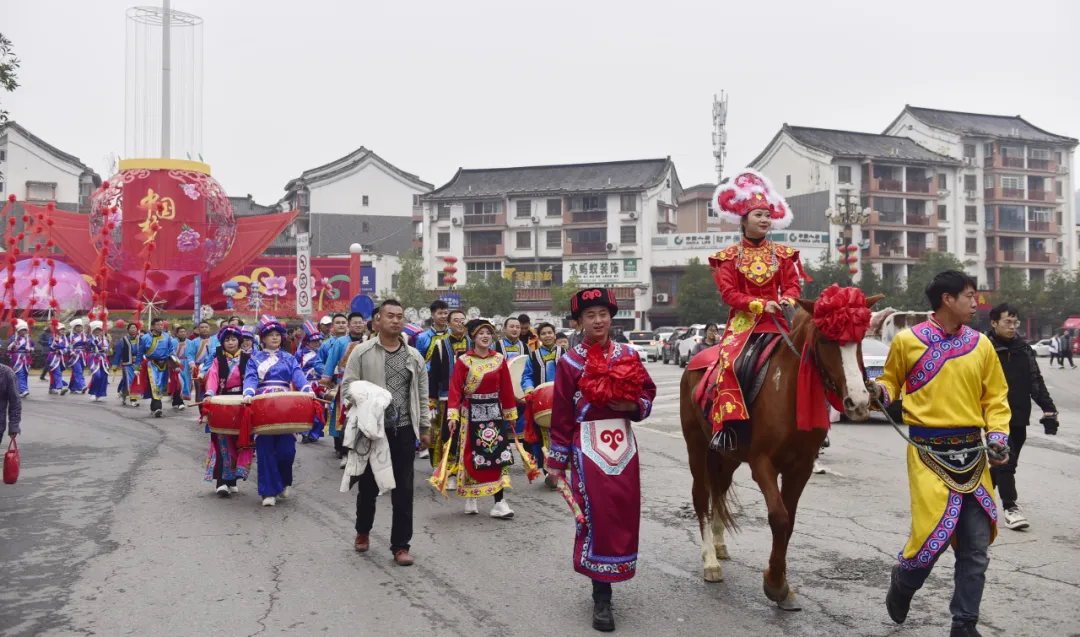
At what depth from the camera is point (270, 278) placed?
162ft

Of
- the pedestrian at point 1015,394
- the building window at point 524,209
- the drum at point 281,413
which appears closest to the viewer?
the pedestrian at point 1015,394

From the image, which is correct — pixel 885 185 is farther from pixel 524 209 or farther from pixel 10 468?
pixel 10 468

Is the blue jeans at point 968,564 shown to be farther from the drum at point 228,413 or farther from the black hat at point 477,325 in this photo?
the drum at point 228,413

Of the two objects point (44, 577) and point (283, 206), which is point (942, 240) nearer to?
point (283, 206)

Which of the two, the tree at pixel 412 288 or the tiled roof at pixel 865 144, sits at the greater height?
the tiled roof at pixel 865 144

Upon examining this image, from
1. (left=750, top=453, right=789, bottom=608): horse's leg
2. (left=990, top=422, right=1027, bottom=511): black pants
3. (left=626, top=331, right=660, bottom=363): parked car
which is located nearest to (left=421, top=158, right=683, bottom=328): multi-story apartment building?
(left=626, top=331, right=660, bottom=363): parked car

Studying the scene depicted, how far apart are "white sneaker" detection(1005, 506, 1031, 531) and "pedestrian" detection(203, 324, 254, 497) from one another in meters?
6.91

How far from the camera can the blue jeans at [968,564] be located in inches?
177

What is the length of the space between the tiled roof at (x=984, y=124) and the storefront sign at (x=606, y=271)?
23843 mm

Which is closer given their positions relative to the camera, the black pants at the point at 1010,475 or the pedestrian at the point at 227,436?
the black pants at the point at 1010,475

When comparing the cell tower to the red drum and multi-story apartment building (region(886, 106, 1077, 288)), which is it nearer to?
multi-story apartment building (region(886, 106, 1077, 288))

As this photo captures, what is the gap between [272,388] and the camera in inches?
353

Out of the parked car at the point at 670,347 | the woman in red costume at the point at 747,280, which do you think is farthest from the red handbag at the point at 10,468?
the parked car at the point at 670,347

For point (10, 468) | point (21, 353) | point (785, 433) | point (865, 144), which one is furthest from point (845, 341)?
point (865, 144)
